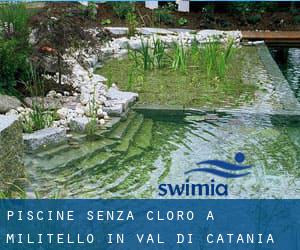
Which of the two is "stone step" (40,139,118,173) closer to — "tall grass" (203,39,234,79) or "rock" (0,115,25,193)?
"rock" (0,115,25,193)

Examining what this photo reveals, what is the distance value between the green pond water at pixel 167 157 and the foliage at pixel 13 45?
1.16 meters

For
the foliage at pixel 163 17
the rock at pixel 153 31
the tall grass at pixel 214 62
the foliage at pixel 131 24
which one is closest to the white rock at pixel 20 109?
the tall grass at pixel 214 62

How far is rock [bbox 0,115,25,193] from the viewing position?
13.5 ft

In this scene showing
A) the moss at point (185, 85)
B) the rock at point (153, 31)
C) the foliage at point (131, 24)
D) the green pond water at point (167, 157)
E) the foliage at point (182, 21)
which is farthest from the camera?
the foliage at point (182, 21)

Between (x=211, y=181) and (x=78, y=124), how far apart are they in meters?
1.40

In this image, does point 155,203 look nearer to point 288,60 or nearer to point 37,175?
point 37,175

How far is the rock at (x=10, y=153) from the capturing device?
4109 millimetres

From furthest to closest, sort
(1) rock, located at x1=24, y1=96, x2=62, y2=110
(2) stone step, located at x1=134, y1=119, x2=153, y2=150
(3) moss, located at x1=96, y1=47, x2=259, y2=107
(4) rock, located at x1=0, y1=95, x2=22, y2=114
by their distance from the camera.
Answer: (3) moss, located at x1=96, y1=47, x2=259, y2=107
(1) rock, located at x1=24, y1=96, x2=62, y2=110
(4) rock, located at x1=0, y1=95, x2=22, y2=114
(2) stone step, located at x1=134, y1=119, x2=153, y2=150

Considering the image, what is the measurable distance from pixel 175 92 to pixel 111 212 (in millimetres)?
3324

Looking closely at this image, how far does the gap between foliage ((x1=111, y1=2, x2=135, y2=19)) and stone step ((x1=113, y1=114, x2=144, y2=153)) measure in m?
5.76

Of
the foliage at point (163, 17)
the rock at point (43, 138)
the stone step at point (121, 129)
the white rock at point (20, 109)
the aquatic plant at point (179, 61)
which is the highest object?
the foliage at point (163, 17)

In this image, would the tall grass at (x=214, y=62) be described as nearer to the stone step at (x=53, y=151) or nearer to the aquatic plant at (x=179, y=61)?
the aquatic plant at (x=179, y=61)

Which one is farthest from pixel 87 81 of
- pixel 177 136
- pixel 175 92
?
pixel 177 136

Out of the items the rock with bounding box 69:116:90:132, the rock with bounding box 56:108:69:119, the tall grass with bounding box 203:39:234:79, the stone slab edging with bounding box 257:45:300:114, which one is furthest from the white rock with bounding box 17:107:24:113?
the tall grass with bounding box 203:39:234:79
